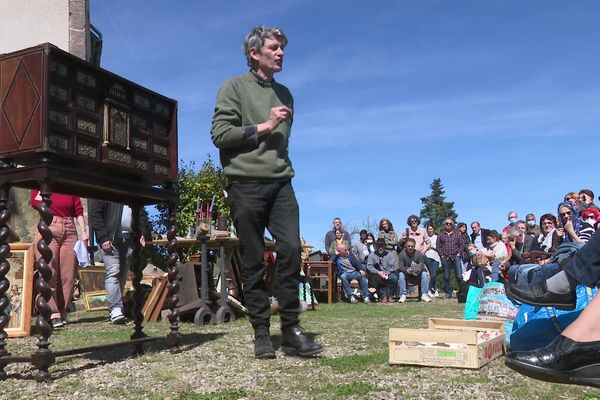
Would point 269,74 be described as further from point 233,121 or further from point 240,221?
point 240,221

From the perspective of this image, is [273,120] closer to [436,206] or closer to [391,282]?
[391,282]

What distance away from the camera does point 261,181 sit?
13.7 ft

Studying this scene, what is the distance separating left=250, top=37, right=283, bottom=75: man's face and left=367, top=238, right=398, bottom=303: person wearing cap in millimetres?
10171

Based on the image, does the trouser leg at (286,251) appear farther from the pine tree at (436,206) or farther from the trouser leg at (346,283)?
the pine tree at (436,206)

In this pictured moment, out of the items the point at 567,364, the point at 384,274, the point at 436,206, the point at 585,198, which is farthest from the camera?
the point at 436,206

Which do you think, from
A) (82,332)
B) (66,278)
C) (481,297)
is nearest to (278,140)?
(481,297)

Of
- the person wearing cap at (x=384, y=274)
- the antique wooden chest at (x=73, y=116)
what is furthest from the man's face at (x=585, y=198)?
the antique wooden chest at (x=73, y=116)

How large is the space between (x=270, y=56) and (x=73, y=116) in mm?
1392

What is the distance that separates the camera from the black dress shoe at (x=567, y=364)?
8.49ft

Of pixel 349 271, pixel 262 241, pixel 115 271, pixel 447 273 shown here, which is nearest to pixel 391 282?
pixel 349 271

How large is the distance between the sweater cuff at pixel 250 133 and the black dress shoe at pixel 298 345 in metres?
1.32

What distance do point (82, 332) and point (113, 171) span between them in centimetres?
270

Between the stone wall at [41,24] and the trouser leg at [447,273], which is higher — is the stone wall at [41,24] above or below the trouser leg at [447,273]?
above

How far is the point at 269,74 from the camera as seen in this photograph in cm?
438
